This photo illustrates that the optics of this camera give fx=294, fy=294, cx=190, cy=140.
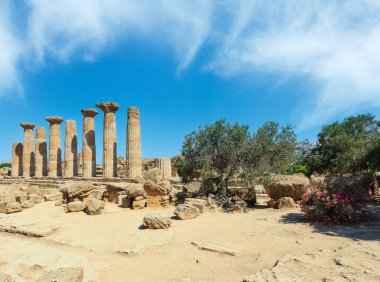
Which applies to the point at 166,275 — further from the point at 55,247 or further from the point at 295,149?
the point at 295,149

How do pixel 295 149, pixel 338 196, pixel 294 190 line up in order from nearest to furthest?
pixel 338 196 → pixel 294 190 → pixel 295 149

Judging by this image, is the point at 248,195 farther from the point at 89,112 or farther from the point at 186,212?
the point at 89,112

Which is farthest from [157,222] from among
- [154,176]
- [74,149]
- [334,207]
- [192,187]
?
[74,149]

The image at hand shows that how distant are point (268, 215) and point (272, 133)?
5089mm

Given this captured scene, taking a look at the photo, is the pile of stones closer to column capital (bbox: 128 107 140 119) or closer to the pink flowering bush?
column capital (bbox: 128 107 140 119)

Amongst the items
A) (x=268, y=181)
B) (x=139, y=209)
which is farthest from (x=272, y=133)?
(x=139, y=209)

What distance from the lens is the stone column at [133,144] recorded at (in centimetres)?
2370

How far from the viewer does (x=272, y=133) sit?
1537cm

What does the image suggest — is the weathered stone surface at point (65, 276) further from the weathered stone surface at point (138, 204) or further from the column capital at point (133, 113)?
the column capital at point (133, 113)

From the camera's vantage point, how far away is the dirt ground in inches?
241

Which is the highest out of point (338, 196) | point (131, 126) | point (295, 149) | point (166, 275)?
point (131, 126)

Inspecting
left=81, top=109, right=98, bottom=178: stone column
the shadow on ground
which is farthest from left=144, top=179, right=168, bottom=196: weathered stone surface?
left=81, top=109, right=98, bottom=178: stone column

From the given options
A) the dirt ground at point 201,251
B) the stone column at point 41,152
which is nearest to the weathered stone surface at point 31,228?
the dirt ground at point 201,251

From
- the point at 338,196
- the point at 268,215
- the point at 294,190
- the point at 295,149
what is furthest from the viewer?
the point at 295,149
